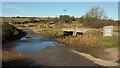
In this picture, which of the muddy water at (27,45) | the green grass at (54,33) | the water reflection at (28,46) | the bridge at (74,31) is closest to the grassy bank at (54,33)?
the green grass at (54,33)

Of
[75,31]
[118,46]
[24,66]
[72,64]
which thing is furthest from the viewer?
[75,31]

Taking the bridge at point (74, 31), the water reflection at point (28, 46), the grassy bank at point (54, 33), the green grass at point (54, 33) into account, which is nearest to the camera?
the water reflection at point (28, 46)

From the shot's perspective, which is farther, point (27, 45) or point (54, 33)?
point (54, 33)

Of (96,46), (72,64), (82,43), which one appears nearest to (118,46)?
(96,46)

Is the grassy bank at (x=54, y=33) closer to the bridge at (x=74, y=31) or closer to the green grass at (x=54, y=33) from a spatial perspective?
the green grass at (x=54, y=33)

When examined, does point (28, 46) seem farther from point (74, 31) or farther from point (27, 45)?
point (74, 31)

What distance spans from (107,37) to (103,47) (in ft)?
17.2

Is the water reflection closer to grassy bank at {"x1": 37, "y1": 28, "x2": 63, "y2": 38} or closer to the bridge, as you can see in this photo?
the bridge

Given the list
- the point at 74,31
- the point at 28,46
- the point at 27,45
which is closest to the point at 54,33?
the point at 74,31

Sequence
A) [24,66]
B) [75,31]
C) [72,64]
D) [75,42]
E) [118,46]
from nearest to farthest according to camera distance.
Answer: [24,66] < [72,64] < [118,46] < [75,42] < [75,31]

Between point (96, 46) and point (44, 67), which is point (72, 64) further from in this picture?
point (96, 46)

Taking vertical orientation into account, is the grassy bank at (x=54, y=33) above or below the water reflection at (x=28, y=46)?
below

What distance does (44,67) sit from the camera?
22484 millimetres

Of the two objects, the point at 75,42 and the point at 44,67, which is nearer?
the point at 44,67
